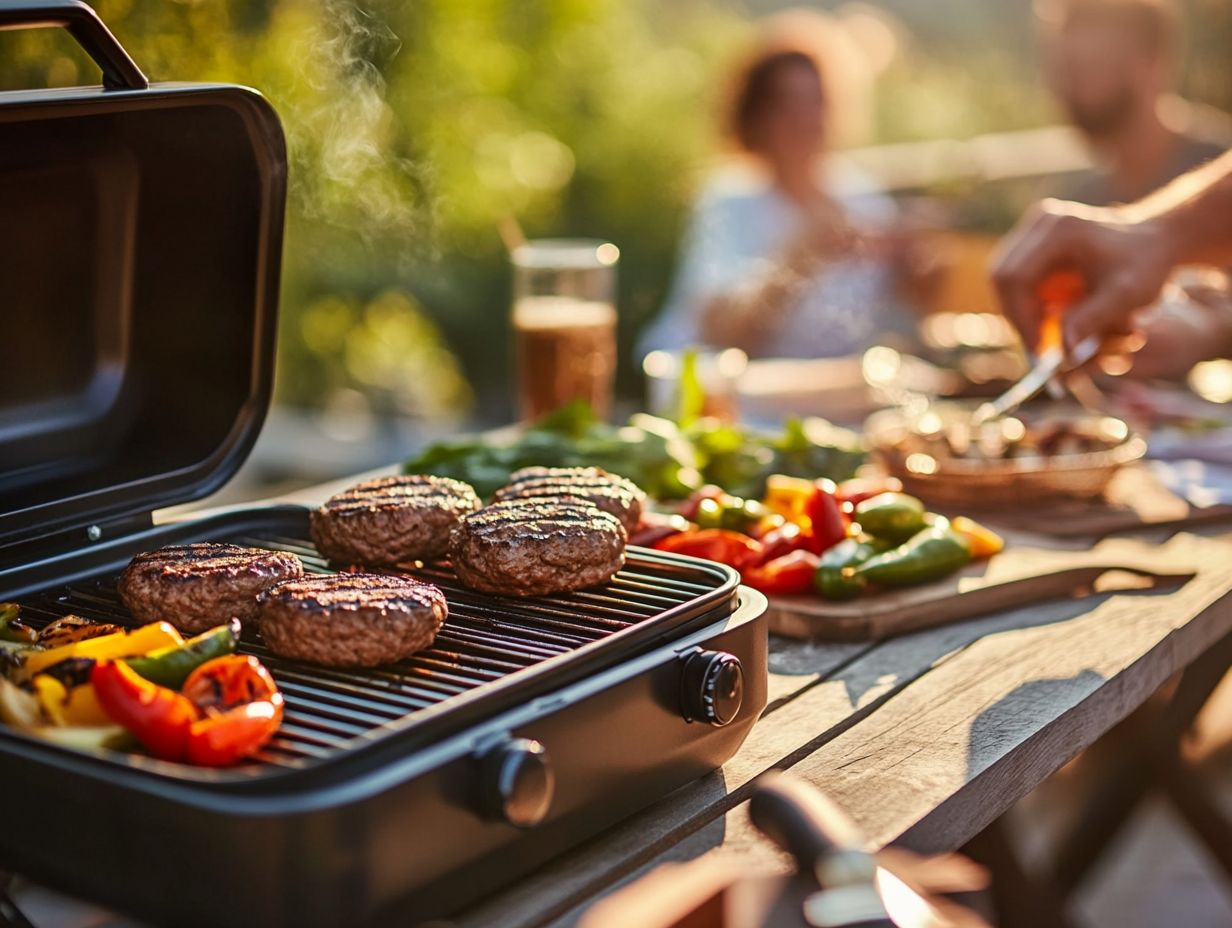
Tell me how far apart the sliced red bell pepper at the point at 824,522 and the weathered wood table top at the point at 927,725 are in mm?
292

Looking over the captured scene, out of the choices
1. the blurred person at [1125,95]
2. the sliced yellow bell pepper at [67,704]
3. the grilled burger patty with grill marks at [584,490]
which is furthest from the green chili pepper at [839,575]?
the blurred person at [1125,95]

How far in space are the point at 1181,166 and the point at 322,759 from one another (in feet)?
21.6

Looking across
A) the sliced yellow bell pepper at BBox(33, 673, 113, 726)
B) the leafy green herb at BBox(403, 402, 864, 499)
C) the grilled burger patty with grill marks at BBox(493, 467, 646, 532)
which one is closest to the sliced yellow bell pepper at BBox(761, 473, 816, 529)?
the leafy green herb at BBox(403, 402, 864, 499)

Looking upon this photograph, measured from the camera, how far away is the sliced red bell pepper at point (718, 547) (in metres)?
2.60

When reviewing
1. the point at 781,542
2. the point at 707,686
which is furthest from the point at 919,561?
the point at 707,686

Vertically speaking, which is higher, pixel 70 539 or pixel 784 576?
pixel 70 539

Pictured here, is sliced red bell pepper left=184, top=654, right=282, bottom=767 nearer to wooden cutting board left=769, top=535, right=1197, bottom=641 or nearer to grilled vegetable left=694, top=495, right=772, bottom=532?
wooden cutting board left=769, top=535, right=1197, bottom=641

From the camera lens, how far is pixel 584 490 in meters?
2.35

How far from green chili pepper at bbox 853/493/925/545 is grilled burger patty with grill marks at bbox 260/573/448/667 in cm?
126

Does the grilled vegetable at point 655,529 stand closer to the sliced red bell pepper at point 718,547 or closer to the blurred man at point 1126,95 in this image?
the sliced red bell pepper at point 718,547

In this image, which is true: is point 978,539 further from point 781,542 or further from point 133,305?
point 133,305

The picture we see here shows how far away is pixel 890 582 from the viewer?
263 cm

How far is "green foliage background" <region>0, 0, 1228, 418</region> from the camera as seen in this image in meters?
7.38

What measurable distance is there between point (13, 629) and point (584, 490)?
3.03ft
